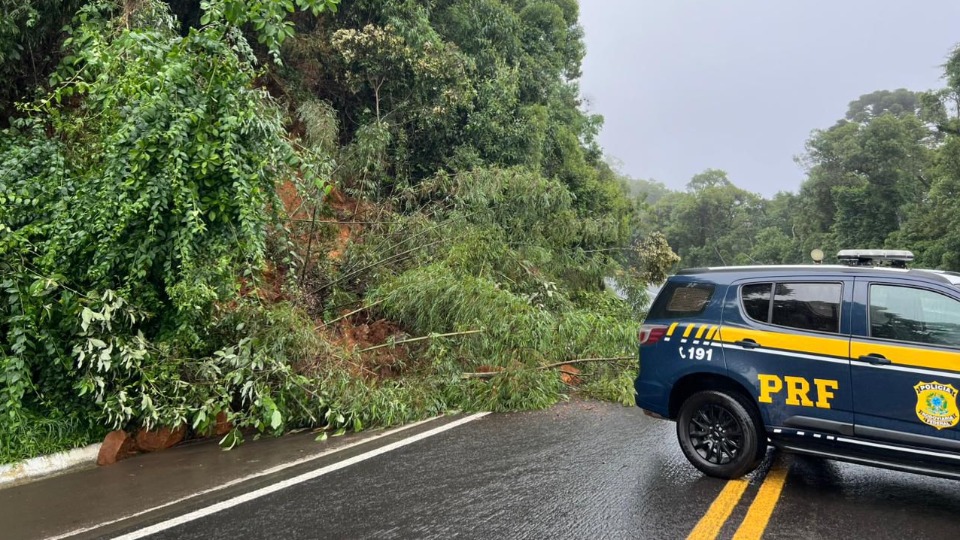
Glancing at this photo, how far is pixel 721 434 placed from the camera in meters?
4.89

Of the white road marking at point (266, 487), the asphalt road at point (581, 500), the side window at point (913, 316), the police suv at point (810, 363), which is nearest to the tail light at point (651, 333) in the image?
the police suv at point (810, 363)

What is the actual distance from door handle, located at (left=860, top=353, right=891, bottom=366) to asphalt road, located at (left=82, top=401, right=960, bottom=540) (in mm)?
1005

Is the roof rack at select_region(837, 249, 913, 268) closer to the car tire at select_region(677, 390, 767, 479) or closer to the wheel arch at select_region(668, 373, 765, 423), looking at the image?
the wheel arch at select_region(668, 373, 765, 423)

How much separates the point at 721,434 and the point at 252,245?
183 inches

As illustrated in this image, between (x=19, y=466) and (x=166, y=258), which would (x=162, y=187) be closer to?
(x=166, y=258)

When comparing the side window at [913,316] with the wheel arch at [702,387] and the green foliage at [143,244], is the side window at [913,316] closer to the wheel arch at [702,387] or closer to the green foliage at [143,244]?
the wheel arch at [702,387]

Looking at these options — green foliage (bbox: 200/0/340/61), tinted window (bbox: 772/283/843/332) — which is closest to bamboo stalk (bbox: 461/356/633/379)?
tinted window (bbox: 772/283/843/332)

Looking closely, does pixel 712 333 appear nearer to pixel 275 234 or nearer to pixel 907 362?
pixel 907 362

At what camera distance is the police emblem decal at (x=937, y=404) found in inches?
152

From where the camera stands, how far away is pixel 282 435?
6438 mm

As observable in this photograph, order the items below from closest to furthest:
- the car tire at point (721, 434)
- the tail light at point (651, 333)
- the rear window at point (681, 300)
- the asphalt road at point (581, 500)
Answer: the asphalt road at point (581, 500) → the car tire at point (721, 434) → the rear window at point (681, 300) → the tail light at point (651, 333)

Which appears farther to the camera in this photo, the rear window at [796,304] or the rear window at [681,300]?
the rear window at [681,300]

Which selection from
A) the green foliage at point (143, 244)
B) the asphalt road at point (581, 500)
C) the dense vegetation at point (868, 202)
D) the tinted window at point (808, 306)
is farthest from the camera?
the dense vegetation at point (868, 202)

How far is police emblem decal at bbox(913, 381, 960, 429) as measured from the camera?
387 cm
